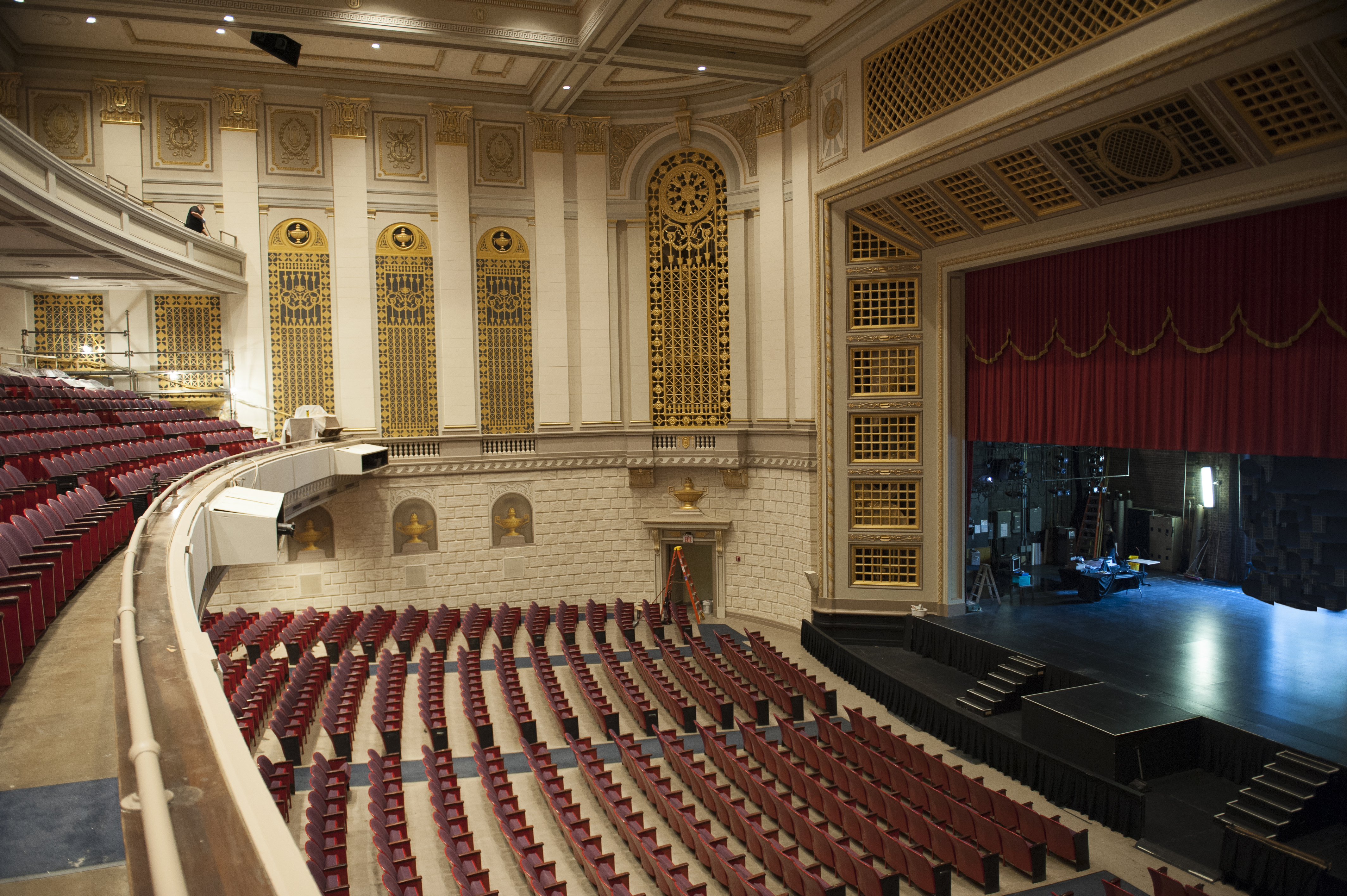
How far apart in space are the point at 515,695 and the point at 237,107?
1229cm

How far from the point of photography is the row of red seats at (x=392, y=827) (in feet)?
20.6

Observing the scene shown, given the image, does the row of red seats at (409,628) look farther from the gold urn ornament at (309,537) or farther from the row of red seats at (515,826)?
the row of red seats at (515,826)

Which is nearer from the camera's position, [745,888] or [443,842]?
[745,888]

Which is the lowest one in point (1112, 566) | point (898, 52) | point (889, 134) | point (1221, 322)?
point (1112, 566)

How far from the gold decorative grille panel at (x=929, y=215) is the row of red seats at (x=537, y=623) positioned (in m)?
9.53

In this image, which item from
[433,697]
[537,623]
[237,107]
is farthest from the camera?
[237,107]

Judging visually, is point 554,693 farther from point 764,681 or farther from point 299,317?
point 299,317

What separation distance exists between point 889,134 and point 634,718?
9.52 m

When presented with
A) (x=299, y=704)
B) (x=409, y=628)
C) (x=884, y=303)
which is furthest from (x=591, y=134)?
(x=299, y=704)

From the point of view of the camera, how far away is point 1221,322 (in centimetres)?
972

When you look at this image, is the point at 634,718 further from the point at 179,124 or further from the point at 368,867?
the point at 179,124

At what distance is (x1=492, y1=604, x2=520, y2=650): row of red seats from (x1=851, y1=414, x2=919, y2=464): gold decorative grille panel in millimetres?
6819

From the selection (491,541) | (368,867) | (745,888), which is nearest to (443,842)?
(368,867)

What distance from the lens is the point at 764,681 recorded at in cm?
1178
